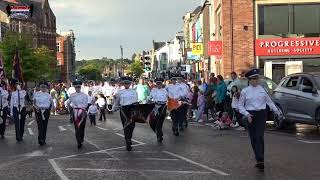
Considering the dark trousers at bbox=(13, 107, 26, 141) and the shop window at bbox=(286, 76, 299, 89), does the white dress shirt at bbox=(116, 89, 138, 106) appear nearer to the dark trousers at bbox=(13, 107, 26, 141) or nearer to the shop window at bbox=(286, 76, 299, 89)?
the dark trousers at bbox=(13, 107, 26, 141)

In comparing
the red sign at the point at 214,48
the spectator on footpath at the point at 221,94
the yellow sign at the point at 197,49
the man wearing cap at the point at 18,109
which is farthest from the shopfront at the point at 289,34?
the man wearing cap at the point at 18,109

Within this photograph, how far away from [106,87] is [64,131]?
15.8 metres

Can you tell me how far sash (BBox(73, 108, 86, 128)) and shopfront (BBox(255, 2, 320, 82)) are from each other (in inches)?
860

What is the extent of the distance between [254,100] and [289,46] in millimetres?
25729

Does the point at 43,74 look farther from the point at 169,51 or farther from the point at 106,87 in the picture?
the point at 106,87

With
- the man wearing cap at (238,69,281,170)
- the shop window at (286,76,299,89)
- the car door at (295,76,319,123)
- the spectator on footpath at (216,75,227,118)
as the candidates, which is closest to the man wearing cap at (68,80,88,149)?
the man wearing cap at (238,69,281,170)

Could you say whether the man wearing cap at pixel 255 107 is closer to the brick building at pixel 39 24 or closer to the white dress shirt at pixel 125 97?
the white dress shirt at pixel 125 97

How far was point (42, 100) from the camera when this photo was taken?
57.8 ft

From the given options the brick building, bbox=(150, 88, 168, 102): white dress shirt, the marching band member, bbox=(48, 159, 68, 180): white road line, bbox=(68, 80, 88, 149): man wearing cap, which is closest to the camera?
bbox=(48, 159, 68, 180): white road line

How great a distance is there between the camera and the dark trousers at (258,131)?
11.7m

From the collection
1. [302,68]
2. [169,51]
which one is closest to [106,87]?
[302,68]

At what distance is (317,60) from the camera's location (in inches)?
1458

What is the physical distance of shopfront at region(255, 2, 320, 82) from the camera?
36875 millimetres

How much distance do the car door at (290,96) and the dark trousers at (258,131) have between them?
7818 mm
